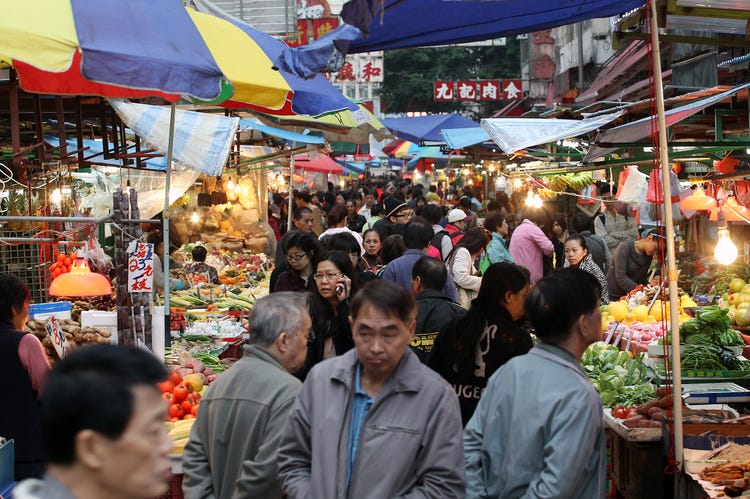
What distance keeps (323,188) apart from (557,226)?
2260 cm

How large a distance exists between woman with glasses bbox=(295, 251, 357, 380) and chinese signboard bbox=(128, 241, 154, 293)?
105 centimetres

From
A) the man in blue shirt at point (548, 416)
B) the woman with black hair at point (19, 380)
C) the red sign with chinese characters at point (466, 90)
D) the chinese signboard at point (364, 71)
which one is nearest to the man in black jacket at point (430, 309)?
the man in blue shirt at point (548, 416)

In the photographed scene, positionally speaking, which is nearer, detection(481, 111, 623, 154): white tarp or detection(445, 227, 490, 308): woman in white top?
detection(481, 111, 623, 154): white tarp

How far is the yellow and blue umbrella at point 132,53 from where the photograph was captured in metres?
4.41

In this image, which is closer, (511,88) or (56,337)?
(56,337)

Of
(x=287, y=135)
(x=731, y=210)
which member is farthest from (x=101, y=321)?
(x=731, y=210)

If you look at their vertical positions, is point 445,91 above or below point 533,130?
above

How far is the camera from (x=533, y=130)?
317 inches

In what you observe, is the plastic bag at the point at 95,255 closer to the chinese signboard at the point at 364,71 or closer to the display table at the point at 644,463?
the display table at the point at 644,463

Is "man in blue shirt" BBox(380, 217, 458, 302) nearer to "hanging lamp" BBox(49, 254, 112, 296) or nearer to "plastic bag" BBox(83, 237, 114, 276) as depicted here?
"hanging lamp" BBox(49, 254, 112, 296)

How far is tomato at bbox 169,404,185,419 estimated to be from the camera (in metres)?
5.76

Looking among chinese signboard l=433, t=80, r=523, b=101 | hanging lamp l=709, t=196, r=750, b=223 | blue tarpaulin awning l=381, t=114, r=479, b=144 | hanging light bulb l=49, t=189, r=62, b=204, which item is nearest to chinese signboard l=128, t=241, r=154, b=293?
hanging light bulb l=49, t=189, r=62, b=204

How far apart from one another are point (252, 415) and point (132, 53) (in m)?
2.14

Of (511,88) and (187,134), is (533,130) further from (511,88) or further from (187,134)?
(511,88)
